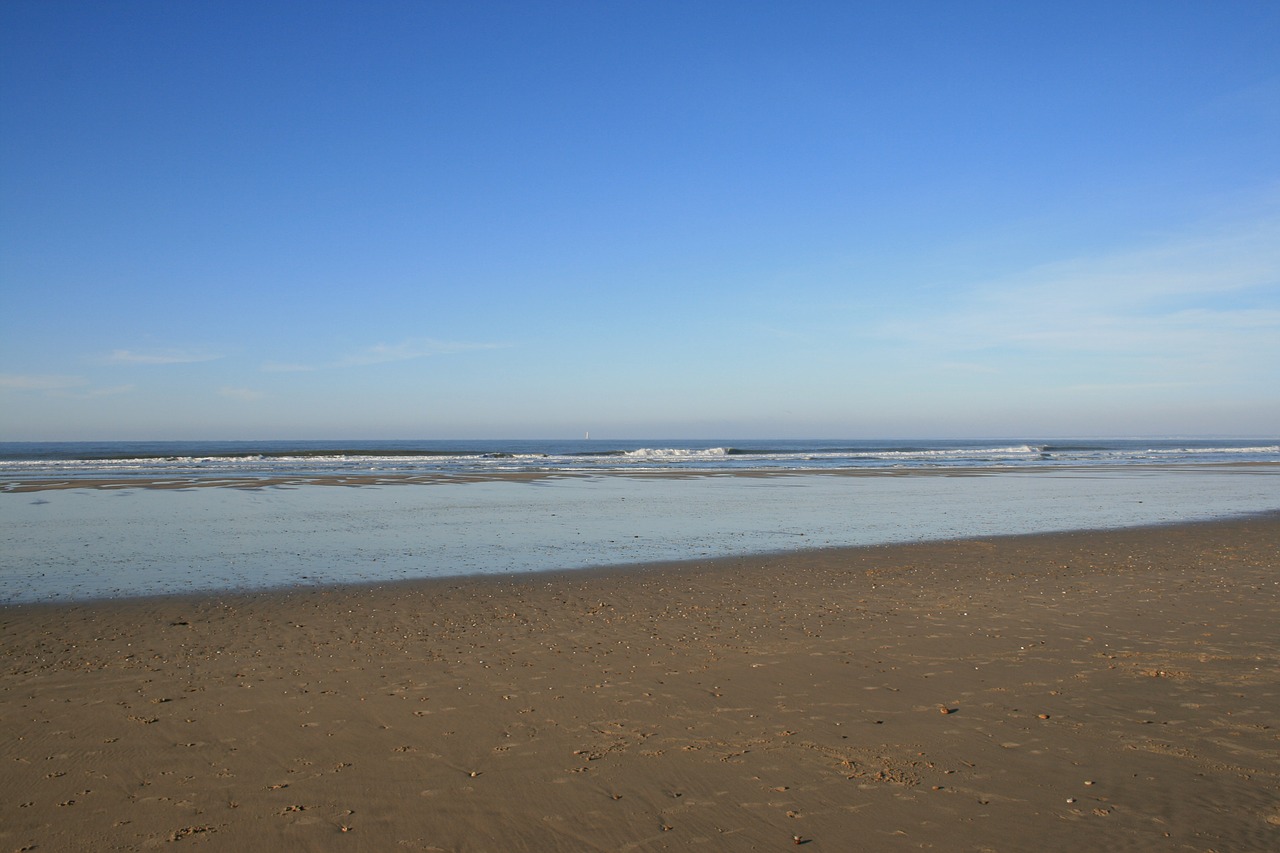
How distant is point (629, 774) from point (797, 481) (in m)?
31.6

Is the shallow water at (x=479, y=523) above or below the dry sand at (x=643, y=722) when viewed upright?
above

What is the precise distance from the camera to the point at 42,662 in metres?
7.78

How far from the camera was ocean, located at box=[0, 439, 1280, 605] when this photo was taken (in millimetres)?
13170

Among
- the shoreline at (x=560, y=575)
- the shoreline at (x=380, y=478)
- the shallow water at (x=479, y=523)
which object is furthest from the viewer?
the shoreline at (x=380, y=478)

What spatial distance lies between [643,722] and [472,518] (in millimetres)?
14990

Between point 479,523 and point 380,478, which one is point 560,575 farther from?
point 380,478

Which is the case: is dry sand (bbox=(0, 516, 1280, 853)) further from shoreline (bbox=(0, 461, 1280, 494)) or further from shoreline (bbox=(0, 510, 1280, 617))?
shoreline (bbox=(0, 461, 1280, 494))

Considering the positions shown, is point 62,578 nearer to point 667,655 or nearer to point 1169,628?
point 667,655

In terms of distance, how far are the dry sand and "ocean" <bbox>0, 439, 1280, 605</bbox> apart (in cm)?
277

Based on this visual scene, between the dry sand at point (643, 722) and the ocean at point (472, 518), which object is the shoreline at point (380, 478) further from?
the dry sand at point (643, 722)

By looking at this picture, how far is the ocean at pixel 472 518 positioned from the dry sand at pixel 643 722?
2.77 m

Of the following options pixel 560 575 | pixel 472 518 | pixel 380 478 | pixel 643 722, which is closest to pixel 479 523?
pixel 472 518

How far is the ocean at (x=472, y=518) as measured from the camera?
1317 centimetres

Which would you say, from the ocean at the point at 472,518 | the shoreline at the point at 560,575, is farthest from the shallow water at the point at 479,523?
the shoreline at the point at 560,575
